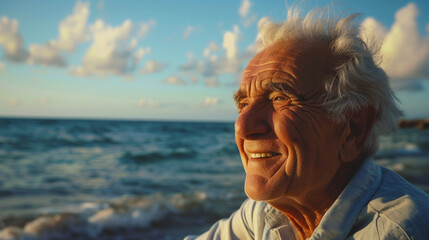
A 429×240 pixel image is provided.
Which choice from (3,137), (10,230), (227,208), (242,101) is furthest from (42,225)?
(3,137)

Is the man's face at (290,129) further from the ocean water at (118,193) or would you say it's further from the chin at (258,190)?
the ocean water at (118,193)

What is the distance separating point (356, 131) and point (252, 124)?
1.42ft

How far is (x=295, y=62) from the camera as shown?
4.35 ft

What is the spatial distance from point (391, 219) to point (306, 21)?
0.88 meters

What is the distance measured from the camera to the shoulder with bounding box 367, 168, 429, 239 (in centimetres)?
100

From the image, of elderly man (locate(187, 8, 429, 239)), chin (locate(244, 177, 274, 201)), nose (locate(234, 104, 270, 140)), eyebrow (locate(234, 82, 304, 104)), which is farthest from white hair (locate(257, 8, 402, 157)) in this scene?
chin (locate(244, 177, 274, 201))

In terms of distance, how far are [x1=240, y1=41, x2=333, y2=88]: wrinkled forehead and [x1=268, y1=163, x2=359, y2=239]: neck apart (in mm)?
403

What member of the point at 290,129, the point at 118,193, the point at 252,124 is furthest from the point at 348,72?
the point at 118,193

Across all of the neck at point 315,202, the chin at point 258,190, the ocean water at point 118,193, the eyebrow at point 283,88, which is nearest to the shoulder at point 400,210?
the neck at point 315,202

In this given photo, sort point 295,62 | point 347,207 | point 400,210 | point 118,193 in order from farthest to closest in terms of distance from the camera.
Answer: point 118,193 → point 295,62 → point 347,207 → point 400,210

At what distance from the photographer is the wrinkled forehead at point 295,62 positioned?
1.32 metres

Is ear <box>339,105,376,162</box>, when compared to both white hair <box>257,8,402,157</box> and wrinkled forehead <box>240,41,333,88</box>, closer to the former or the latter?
white hair <box>257,8,402,157</box>

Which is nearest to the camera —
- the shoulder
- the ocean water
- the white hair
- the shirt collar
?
the shoulder

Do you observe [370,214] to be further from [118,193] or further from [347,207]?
[118,193]
